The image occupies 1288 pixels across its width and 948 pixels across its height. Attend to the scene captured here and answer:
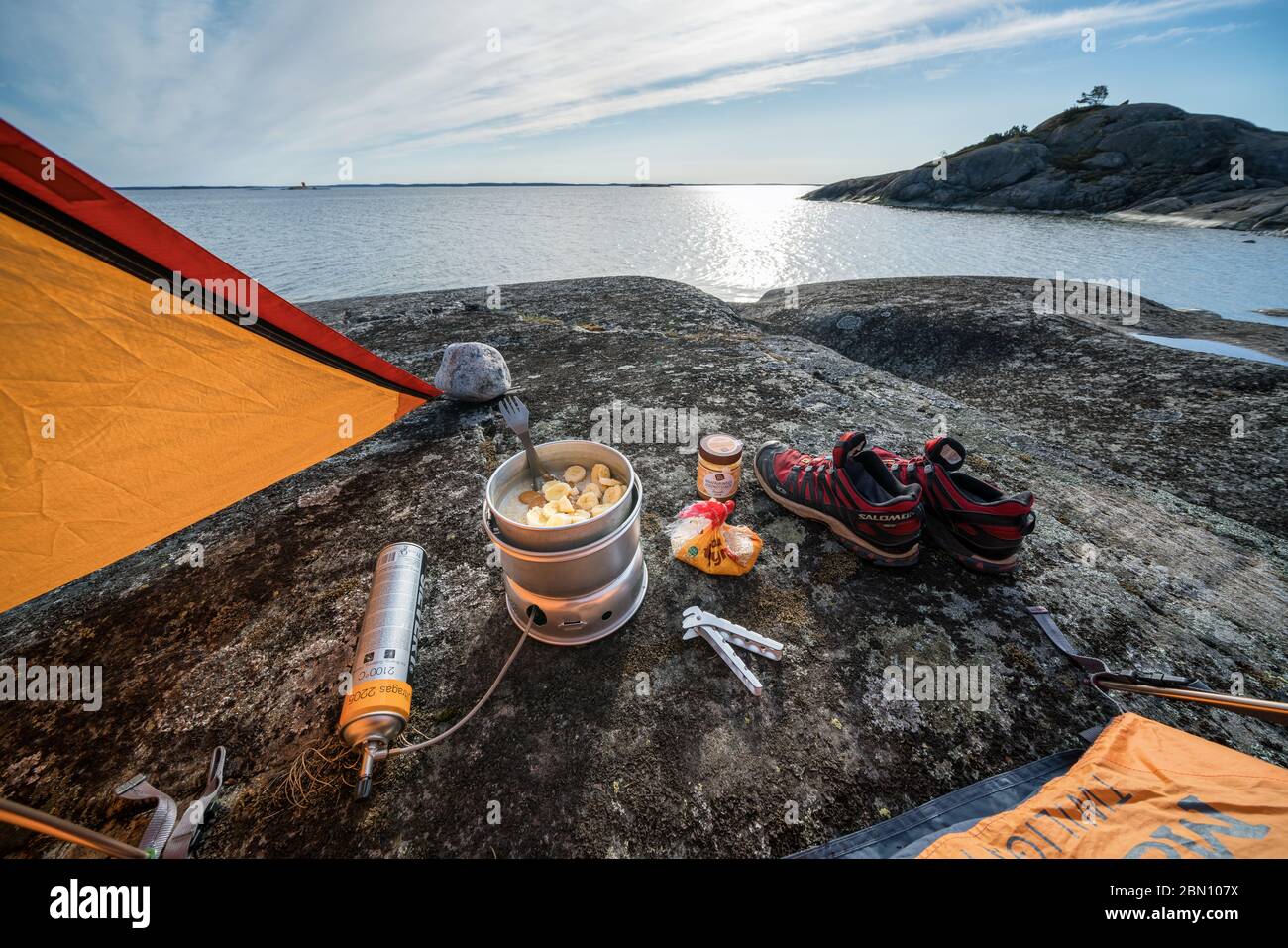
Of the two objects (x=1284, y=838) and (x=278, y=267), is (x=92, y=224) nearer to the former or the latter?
(x=1284, y=838)

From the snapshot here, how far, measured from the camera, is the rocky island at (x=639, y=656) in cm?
192

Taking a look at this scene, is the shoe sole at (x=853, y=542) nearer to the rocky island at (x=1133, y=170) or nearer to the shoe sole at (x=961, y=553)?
the shoe sole at (x=961, y=553)

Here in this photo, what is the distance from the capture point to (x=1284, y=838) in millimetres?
1231

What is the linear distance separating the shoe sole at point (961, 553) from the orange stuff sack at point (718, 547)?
51.2 inches

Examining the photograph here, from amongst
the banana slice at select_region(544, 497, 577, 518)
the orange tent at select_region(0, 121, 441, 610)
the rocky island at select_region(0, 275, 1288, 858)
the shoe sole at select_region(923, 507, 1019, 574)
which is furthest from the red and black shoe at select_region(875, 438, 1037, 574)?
the orange tent at select_region(0, 121, 441, 610)

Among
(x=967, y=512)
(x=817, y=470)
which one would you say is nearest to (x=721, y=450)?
(x=817, y=470)

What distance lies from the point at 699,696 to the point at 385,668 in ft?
5.09

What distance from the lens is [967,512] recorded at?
2.89m

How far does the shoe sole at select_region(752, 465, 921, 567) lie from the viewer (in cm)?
304

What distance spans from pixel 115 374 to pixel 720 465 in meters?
3.96

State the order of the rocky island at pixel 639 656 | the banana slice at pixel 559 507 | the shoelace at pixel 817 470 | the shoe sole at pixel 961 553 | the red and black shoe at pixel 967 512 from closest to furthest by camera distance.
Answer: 1. the rocky island at pixel 639 656
2. the banana slice at pixel 559 507
3. the red and black shoe at pixel 967 512
4. the shoe sole at pixel 961 553
5. the shoelace at pixel 817 470

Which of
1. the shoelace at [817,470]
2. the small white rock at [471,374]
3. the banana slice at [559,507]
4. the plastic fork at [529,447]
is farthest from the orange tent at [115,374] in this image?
→ the shoelace at [817,470]

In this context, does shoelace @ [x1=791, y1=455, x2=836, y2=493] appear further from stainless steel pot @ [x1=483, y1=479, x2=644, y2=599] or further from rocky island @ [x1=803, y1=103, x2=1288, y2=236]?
rocky island @ [x1=803, y1=103, x2=1288, y2=236]
